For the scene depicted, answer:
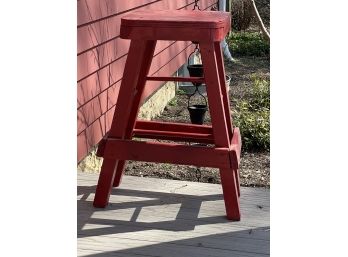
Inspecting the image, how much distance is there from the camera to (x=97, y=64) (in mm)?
3637

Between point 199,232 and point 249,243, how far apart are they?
203 millimetres

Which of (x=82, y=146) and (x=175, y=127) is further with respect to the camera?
(x=82, y=146)

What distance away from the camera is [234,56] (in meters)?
8.90

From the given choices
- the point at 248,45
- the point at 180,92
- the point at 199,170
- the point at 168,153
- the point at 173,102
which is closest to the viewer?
the point at 168,153

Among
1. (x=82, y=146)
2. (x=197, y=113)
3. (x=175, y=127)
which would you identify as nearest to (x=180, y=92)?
(x=197, y=113)

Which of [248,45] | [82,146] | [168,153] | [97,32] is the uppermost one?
[97,32]

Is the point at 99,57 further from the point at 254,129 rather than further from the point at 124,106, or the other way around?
the point at 254,129

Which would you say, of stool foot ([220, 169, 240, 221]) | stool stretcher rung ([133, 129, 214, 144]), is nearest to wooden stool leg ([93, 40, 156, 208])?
stool stretcher rung ([133, 129, 214, 144])

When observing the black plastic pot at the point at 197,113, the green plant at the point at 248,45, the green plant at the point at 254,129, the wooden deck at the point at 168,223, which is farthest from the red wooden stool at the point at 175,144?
the green plant at the point at 248,45

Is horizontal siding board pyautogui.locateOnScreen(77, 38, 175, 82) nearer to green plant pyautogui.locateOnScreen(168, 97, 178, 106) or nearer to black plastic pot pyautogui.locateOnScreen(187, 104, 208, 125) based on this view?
black plastic pot pyautogui.locateOnScreen(187, 104, 208, 125)

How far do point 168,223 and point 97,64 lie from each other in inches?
56.3
